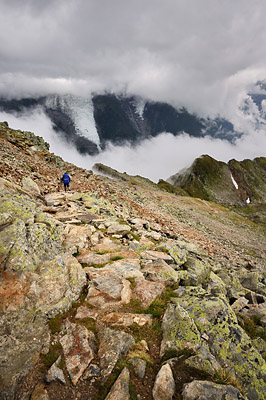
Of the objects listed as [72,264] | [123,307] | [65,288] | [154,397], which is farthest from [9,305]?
[154,397]

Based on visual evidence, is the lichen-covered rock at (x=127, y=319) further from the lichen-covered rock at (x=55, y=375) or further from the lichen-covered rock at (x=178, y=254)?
the lichen-covered rock at (x=178, y=254)

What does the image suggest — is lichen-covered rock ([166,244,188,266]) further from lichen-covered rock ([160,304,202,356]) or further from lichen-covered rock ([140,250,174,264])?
lichen-covered rock ([160,304,202,356])

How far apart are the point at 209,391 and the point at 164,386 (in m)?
1.30

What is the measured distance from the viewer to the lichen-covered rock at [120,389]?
5.68 m

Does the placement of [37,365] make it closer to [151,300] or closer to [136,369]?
[136,369]

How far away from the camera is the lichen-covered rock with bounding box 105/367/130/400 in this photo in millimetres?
5684

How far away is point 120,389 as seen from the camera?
5.81 metres

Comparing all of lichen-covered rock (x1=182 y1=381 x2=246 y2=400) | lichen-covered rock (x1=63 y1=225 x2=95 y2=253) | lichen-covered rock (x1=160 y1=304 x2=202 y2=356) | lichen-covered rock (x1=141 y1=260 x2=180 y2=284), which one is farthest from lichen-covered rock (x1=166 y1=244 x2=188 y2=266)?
lichen-covered rock (x1=182 y1=381 x2=246 y2=400)

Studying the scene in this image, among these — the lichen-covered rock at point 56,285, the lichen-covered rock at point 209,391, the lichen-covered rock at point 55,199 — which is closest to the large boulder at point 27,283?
the lichen-covered rock at point 56,285

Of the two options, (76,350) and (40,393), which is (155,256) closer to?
(76,350)

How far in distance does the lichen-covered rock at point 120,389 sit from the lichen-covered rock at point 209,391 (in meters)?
1.66

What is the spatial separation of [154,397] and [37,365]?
144 inches

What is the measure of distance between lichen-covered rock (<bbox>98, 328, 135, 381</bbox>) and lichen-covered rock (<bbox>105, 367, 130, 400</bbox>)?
0.42 meters

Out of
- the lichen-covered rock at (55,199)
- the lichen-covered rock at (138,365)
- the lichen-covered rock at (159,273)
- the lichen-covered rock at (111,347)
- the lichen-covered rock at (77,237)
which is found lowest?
the lichen-covered rock at (138,365)
